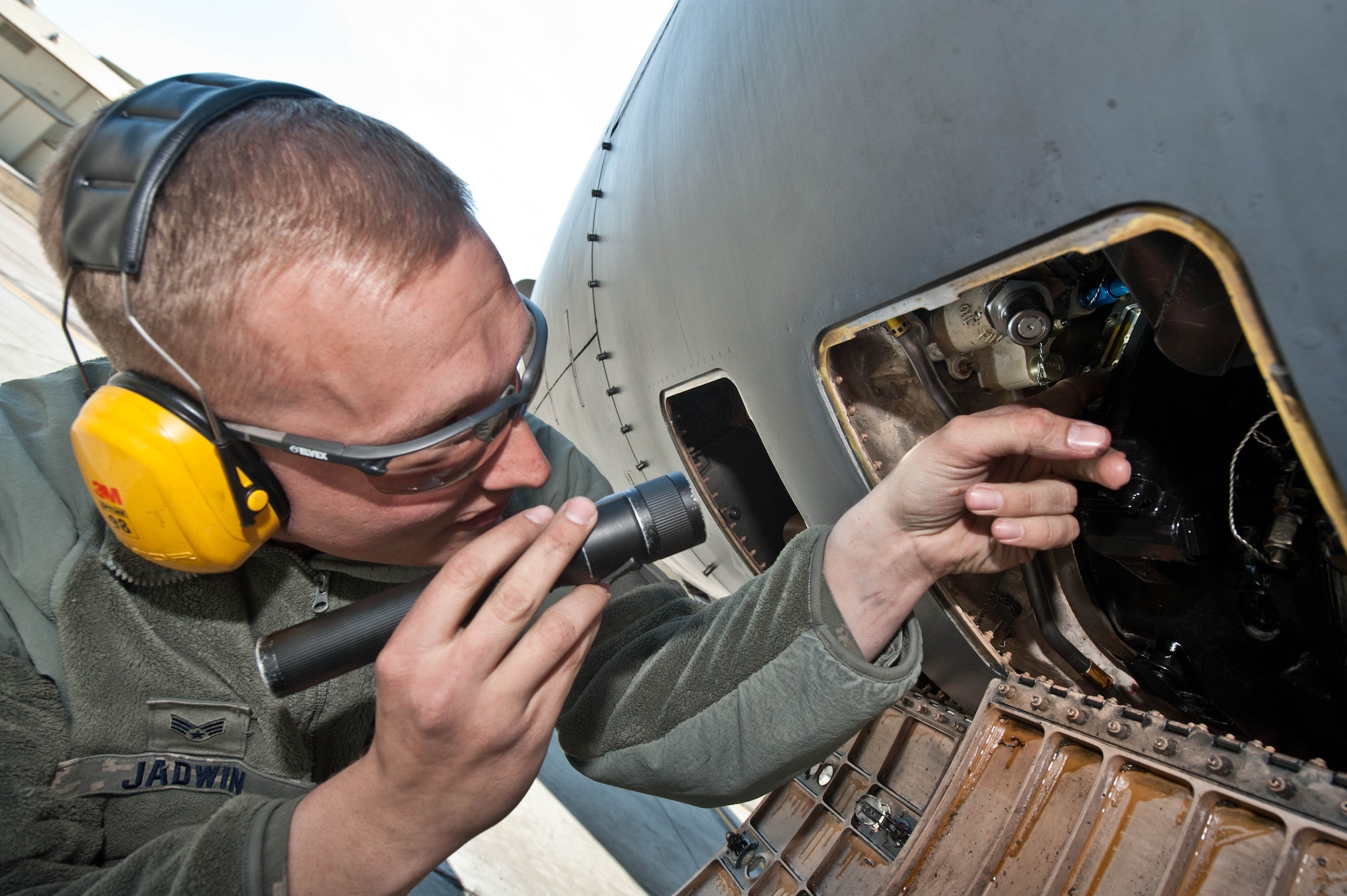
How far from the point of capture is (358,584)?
1.31 metres

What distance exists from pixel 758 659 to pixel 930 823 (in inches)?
17.3

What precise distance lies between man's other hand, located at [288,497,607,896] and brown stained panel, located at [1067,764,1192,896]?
81 centimetres

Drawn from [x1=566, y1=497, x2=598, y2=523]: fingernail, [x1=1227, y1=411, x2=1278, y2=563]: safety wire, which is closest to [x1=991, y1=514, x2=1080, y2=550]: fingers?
[x1=1227, y1=411, x2=1278, y2=563]: safety wire

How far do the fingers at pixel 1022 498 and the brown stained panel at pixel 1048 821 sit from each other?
45 centimetres

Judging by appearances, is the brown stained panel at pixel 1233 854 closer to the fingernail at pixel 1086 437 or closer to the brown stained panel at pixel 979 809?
the brown stained panel at pixel 979 809

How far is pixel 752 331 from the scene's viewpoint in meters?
1.38

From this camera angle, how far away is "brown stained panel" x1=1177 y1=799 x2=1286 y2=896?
850mm

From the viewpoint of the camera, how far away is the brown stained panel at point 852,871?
1.58 meters

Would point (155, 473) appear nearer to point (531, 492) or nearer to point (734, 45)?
point (531, 492)

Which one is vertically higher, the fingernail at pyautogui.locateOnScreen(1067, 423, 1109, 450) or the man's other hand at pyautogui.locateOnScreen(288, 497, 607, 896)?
the fingernail at pyautogui.locateOnScreen(1067, 423, 1109, 450)

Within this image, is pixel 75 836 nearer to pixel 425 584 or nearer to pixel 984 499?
pixel 425 584

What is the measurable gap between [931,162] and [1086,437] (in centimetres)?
40

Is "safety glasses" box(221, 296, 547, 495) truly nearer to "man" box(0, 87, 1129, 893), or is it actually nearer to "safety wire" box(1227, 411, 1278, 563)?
"man" box(0, 87, 1129, 893)

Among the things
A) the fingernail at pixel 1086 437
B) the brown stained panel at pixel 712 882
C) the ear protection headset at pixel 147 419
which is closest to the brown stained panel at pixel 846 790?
the brown stained panel at pixel 712 882
